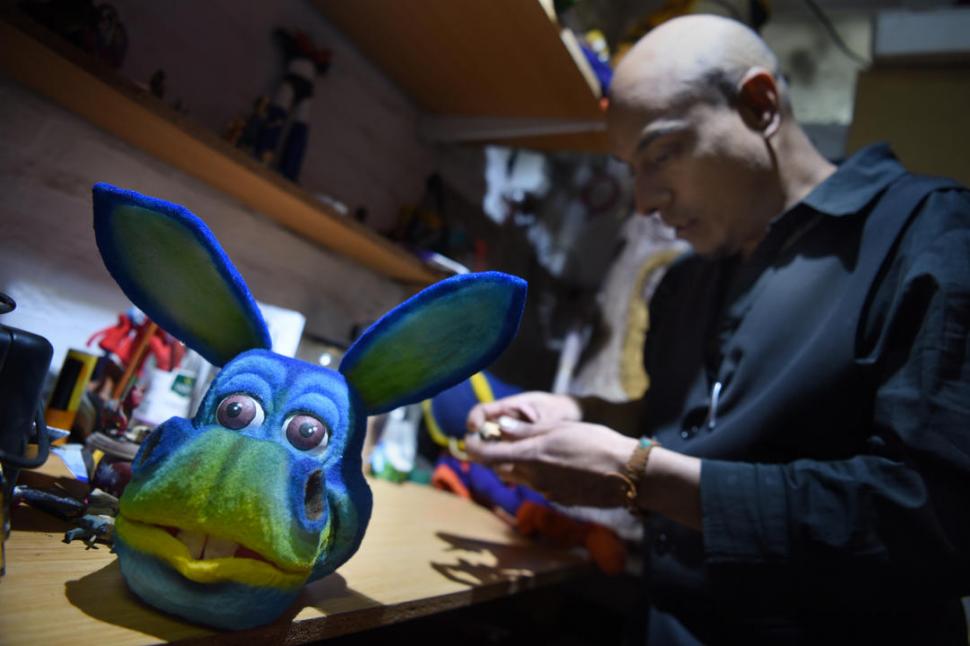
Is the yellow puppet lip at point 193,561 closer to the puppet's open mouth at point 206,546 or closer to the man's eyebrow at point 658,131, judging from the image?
the puppet's open mouth at point 206,546

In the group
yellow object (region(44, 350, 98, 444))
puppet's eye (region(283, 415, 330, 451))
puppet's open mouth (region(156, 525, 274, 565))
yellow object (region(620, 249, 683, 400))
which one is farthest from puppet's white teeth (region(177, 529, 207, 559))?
yellow object (region(620, 249, 683, 400))

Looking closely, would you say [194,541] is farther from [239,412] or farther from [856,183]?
[856,183]

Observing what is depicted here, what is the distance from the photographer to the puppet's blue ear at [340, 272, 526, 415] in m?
0.57

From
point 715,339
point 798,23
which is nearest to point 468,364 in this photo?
point 715,339

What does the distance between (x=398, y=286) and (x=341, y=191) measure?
0.28 meters

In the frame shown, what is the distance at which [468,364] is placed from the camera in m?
0.61

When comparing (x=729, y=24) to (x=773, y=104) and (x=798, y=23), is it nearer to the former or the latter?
(x=773, y=104)

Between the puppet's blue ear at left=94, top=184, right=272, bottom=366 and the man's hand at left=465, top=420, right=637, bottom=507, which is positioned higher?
the puppet's blue ear at left=94, top=184, right=272, bottom=366

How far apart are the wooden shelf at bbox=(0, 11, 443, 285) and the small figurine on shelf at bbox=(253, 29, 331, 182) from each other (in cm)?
12

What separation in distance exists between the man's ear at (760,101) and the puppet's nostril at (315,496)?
0.91m

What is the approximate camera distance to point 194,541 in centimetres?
46

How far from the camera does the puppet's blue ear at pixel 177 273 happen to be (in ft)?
1.71

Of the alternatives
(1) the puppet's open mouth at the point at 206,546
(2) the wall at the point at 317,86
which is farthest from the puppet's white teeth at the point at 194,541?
(2) the wall at the point at 317,86

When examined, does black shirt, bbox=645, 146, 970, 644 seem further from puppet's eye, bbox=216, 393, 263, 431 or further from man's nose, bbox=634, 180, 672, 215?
puppet's eye, bbox=216, 393, 263, 431
